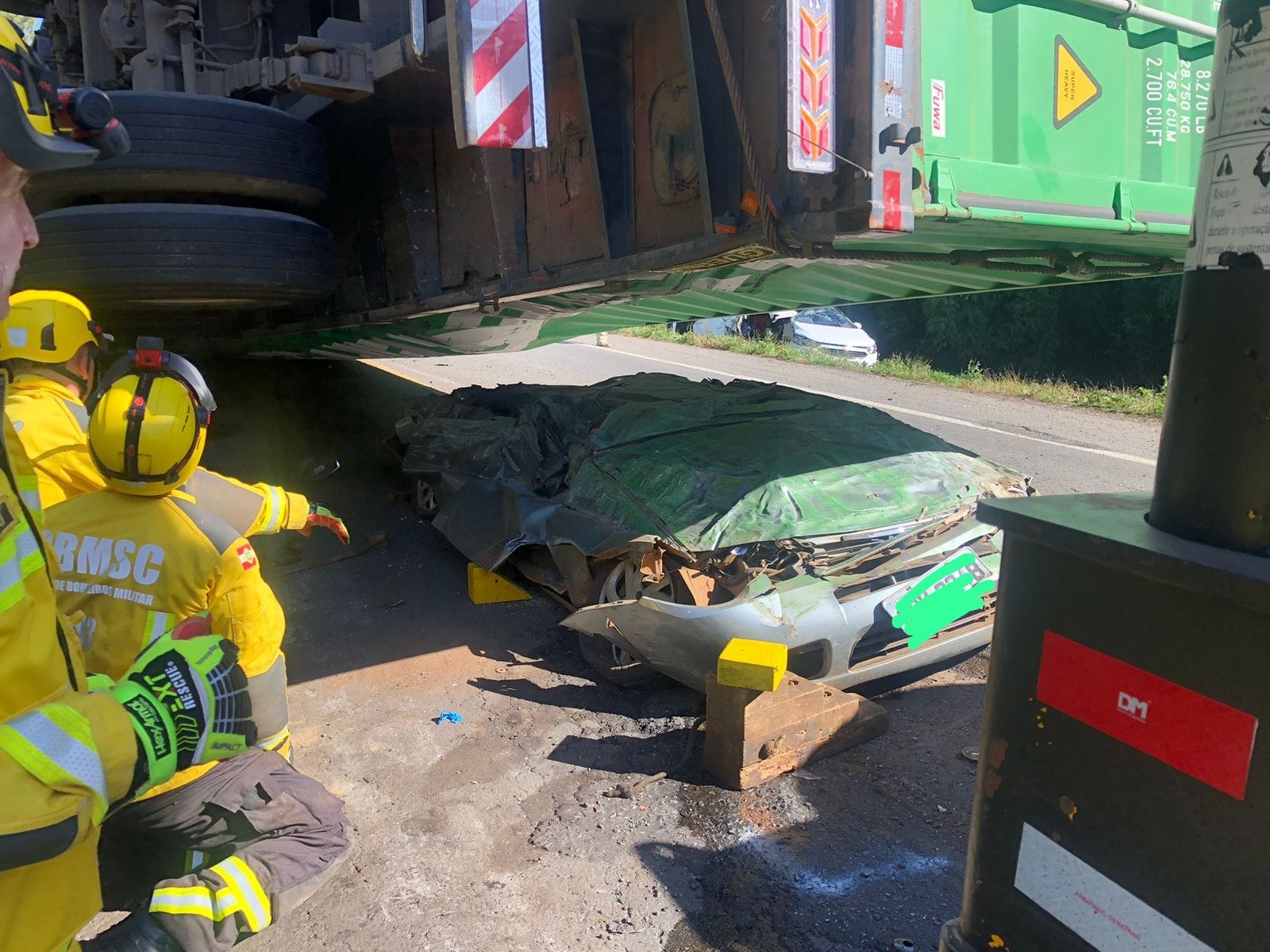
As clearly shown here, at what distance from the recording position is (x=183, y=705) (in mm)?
1369

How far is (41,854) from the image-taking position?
3.75 ft

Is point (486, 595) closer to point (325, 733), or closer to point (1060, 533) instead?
point (325, 733)

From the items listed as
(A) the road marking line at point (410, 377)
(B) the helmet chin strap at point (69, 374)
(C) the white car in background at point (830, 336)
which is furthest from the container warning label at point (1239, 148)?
(C) the white car in background at point (830, 336)

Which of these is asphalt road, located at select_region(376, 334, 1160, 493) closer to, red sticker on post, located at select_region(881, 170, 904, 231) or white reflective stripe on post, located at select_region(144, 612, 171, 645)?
red sticker on post, located at select_region(881, 170, 904, 231)

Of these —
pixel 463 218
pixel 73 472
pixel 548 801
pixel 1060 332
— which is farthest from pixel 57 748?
pixel 1060 332

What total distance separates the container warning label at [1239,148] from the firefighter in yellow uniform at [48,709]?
1590 millimetres

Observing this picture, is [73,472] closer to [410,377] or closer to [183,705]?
[183,705]

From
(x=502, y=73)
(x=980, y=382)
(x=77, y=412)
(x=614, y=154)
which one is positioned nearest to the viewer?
(x=502, y=73)

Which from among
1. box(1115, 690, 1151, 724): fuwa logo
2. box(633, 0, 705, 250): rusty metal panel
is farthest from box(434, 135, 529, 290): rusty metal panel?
box(1115, 690, 1151, 724): fuwa logo

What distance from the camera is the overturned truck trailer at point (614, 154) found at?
2717mm

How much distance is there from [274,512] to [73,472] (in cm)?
77

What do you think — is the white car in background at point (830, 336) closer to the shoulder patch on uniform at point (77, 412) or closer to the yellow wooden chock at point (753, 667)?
the yellow wooden chock at point (753, 667)

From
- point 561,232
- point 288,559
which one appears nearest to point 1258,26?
point 561,232

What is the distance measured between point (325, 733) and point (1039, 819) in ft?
9.70
